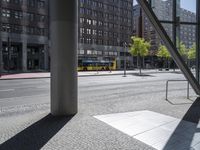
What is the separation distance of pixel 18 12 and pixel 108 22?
3507 cm

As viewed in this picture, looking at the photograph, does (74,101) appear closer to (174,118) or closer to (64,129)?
(64,129)

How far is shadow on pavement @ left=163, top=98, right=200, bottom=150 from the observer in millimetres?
5814

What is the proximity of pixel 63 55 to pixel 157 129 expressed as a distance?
3711 mm

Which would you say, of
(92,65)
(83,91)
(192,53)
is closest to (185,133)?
(192,53)

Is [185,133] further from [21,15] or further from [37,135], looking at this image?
[21,15]

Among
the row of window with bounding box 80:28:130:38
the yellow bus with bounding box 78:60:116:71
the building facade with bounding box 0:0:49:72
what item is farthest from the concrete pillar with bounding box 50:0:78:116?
the row of window with bounding box 80:28:130:38

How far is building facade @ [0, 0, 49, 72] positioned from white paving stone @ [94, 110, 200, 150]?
51460mm

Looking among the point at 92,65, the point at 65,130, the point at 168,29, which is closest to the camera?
the point at 65,130

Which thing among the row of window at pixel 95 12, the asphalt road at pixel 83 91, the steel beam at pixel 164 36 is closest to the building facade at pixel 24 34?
the row of window at pixel 95 12

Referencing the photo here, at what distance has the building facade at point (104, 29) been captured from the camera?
255 ft

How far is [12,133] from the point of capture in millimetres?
6676

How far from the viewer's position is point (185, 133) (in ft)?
22.0

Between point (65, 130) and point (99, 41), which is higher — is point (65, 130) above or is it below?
below

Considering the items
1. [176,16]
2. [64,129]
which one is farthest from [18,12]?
[64,129]
